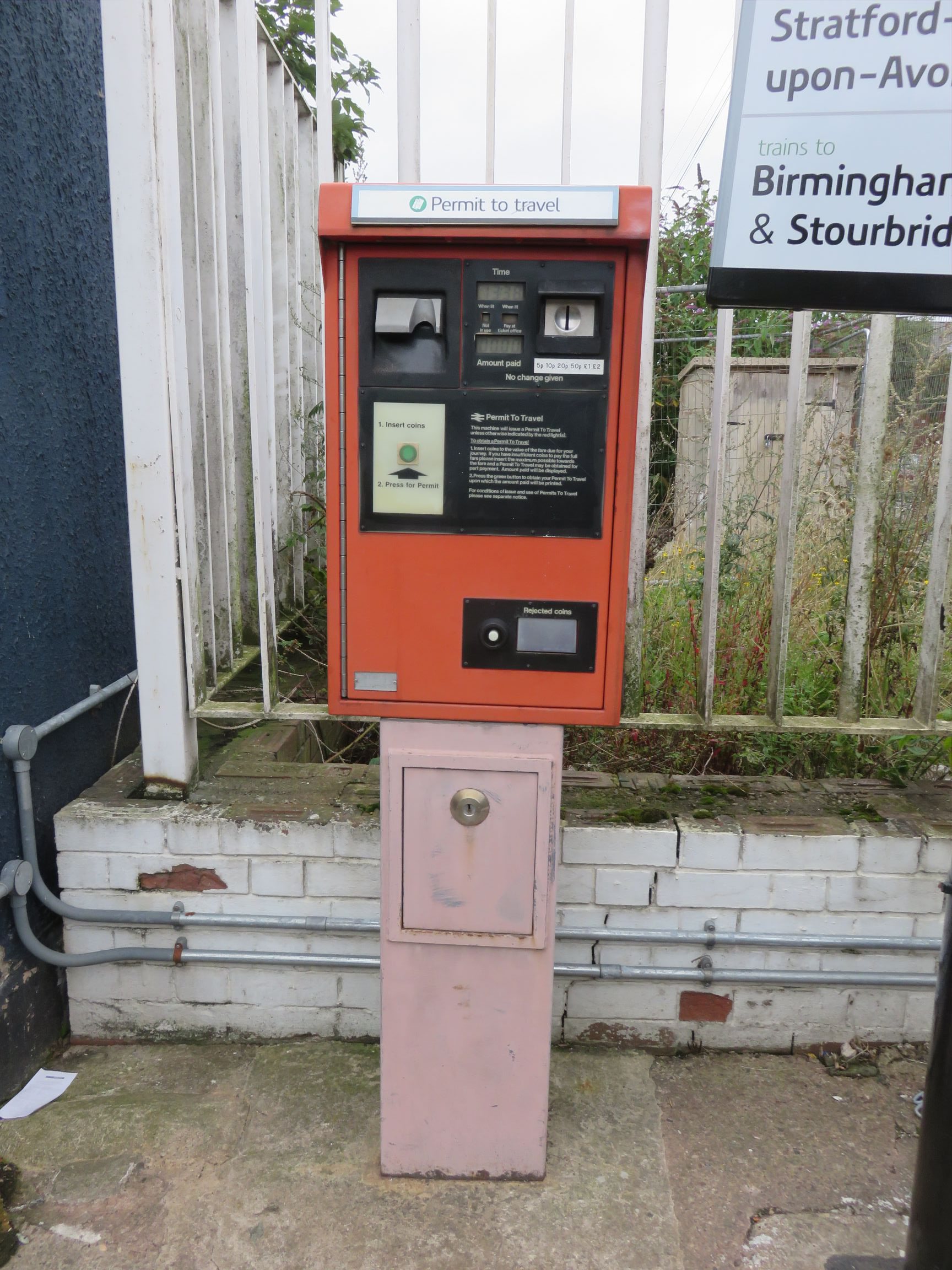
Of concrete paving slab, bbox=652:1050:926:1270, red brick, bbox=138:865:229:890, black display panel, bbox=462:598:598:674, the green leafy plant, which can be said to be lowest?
concrete paving slab, bbox=652:1050:926:1270

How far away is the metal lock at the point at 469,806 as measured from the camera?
1.86 metres

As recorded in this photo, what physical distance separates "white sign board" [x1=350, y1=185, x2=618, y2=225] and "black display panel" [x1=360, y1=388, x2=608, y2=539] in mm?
297

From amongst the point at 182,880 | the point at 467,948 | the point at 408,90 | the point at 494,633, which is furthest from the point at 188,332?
the point at 467,948

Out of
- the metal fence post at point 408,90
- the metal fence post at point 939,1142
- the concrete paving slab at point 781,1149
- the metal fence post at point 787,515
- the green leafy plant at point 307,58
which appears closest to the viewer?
the metal fence post at point 939,1142

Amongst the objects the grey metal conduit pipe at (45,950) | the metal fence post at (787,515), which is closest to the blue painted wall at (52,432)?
the grey metal conduit pipe at (45,950)

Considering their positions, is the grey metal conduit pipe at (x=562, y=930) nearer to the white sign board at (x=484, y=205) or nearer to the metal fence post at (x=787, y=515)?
the metal fence post at (x=787, y=515)

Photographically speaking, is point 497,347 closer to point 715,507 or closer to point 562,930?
point 715,507

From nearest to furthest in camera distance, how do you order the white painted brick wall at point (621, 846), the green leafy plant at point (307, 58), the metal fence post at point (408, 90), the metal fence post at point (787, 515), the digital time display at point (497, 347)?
1. the digital time display at point (497, 347)
2. the metal fence post at point (408, 90)
3. the metal fence post at point (787, 515)
4. the white painted brick wall at point (621, 846)
5. the green leafy plant at point (307, 58)

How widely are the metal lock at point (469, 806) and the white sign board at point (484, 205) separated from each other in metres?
1.10

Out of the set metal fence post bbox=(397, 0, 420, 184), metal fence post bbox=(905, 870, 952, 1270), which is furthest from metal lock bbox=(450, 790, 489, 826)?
metal fence post bbox=(397, 0, 420, 184)

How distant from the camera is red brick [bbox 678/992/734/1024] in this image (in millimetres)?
2441

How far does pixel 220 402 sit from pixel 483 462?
1319mm

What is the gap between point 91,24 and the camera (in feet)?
8.52

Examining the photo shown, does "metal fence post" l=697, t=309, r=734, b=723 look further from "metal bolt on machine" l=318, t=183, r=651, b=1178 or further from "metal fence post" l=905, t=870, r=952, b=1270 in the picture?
"metal fence post" l=905, t=870, r=952, b=1270
